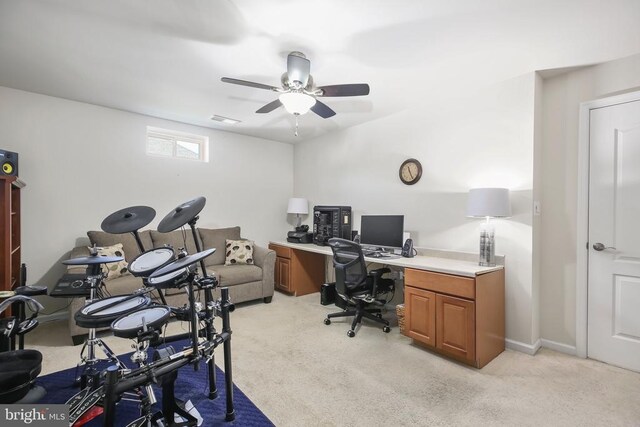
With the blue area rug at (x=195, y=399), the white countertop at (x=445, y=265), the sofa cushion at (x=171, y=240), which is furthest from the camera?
the sofa cushion at (x=171, y=240)

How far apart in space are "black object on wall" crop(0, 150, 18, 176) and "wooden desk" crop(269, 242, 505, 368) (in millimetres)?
3609

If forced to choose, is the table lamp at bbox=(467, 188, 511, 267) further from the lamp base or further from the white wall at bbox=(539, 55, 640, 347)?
the white wall at bbox=(539, 55, 640, 347)

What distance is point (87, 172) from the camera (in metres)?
3.47

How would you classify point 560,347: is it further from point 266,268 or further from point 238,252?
point 238,252

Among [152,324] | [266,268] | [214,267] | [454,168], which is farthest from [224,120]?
[152,324]

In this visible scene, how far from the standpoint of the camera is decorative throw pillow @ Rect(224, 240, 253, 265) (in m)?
3.98

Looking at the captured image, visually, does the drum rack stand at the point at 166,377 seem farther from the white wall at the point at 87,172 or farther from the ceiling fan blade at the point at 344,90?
the white wall at the point at 87,172

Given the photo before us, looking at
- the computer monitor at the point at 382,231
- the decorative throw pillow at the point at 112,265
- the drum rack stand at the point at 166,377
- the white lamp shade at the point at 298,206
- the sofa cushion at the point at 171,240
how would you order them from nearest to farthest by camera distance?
1. the drum rack stand at the point at 166,377
2. the decorative throw pillow at the point at 112,265
3. the computer monitor at the point at 382,231
4. the sofa cushion at the point at 171,240
5. the white lamp shade at the point at 298,206

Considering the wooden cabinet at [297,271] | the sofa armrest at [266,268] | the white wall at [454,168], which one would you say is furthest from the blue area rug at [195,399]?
the white wall at [454,168]

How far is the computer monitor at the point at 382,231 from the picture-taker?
3.29 metres

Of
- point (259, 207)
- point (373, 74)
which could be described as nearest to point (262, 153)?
point (259, 207)

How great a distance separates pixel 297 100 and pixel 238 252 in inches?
95.7

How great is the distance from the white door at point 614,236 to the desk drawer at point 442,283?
3.68 feet

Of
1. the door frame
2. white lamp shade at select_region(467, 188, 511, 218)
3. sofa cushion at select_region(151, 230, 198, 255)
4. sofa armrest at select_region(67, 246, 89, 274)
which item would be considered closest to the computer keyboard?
white lamp shade at select_region(467, 188, 511, 218)
